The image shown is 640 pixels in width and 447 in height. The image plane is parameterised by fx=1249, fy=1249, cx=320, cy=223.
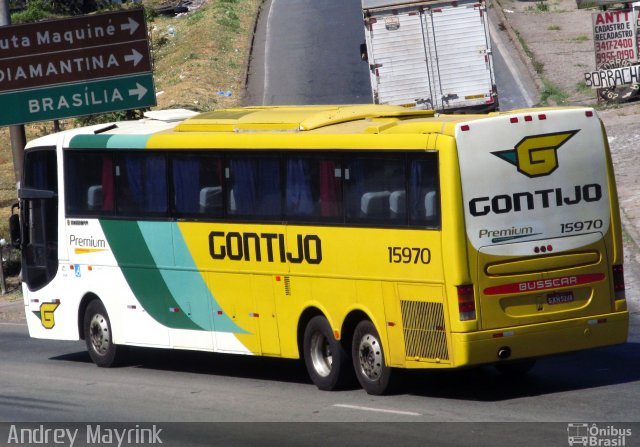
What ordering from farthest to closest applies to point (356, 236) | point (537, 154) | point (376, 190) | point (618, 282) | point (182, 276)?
point (182, 276) < point (356, 236) < point (376, 190) < point (618, 282) < point (537, 154)

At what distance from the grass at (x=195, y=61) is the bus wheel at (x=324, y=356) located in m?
18.0

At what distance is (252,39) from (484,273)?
39085 millimetres

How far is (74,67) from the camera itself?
2452 centimetres

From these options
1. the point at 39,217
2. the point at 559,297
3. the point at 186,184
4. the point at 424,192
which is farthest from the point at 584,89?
the point at 424,192

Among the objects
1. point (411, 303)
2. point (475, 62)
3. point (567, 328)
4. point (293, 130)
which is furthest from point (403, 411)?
point (475, 62)

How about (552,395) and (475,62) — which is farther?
(475,62)

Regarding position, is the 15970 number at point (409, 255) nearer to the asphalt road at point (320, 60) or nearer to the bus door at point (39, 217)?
the bus door at point (39, 217)

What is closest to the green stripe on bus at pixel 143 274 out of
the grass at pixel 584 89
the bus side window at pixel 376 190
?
the bus side window at pixel 376 190

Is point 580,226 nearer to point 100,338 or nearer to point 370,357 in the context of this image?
point 370,357

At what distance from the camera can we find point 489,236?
11922 millimetres

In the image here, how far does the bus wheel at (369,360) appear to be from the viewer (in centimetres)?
1280

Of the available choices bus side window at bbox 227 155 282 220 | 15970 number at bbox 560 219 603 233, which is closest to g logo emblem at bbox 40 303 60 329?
bus side window at bbox 227 155 282 220

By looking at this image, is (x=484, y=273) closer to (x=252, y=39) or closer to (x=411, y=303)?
(x=411, y=303)

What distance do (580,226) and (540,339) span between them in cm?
121
